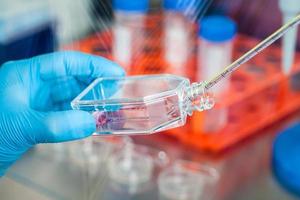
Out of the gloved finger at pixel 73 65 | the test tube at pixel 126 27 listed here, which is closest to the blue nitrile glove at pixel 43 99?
the gloved finger at pixel 73 65

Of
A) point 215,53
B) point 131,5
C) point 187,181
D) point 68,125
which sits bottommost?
point 187,181

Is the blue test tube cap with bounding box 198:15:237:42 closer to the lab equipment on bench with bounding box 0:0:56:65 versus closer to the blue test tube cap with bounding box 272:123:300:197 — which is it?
the blue test tube cap with bounding box 272:123:300:197

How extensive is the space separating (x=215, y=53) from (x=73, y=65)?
0.33m

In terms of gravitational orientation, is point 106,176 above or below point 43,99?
below

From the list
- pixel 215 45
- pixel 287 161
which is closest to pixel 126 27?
pixel 215 45

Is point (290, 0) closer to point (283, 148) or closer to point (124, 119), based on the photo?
point (283, 148)

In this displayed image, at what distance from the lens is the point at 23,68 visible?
2.93 ft

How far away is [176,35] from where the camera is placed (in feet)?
4.10

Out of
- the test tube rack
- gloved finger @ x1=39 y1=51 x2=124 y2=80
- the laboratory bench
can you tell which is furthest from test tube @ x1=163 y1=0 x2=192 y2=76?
gloved finger @ x1=39 y1=51 x2=124 y2=80

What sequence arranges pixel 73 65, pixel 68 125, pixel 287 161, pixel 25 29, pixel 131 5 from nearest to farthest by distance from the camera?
pixel 68 125
pixel 73 65
pixel 287 161
pixel 131 5
pixel 25 29

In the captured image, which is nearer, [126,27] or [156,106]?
[156,106]

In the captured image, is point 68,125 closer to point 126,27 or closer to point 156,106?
point 156,106

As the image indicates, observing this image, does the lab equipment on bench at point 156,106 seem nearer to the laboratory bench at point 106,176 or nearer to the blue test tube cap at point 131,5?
the laboratory bench at point 106,176

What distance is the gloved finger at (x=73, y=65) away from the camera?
2.97 feet
